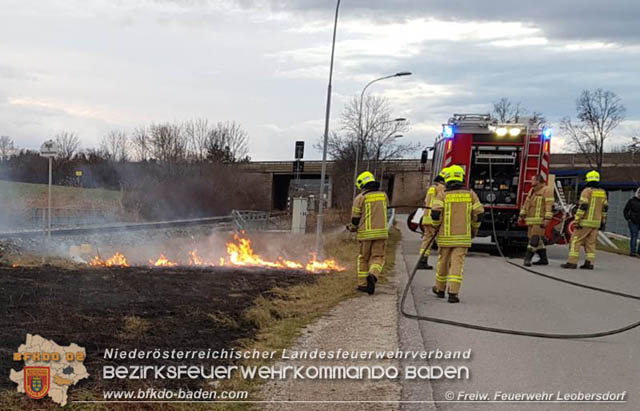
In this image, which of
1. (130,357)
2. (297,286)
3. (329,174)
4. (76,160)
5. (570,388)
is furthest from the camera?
(329,174)

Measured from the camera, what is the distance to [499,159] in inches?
647

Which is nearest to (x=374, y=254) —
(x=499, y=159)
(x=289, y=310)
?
(x=289, y=310)

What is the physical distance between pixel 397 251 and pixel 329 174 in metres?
43.1

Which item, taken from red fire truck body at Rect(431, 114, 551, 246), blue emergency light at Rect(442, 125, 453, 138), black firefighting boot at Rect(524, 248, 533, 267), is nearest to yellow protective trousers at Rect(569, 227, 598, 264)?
black firefighting boot at Rect(524, 248, 533, 267)

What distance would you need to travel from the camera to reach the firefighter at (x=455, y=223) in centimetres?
876

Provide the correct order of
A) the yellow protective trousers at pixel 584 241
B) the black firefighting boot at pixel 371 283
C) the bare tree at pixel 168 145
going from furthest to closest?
the bare tree at pixel 168 145, the yellow protective trousers at pixel 584 241, the black firefighting boot at pixel 371 283

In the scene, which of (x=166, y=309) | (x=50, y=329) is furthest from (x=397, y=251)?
(x=50, y=329)

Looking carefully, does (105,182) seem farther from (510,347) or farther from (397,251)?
(510,347)

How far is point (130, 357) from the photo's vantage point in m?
5.41

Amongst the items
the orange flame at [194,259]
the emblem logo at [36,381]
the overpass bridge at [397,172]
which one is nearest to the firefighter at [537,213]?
the orange flame at [194,259]

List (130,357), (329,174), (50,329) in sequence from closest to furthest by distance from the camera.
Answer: (130,357), (50,329), (329,174)

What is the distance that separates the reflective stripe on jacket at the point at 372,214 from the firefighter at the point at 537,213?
5.57m

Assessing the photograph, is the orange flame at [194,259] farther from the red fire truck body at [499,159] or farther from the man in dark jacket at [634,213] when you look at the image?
the man in dark jacket at [634,213]

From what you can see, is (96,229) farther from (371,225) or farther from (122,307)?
(371,225)
